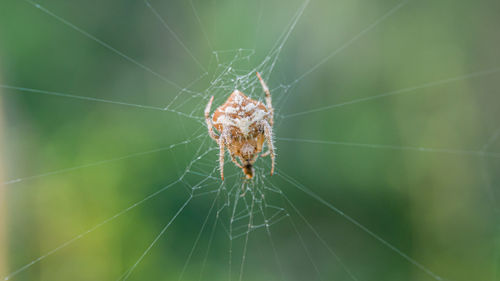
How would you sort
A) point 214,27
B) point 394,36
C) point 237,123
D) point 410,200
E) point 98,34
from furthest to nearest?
point 98,34 → point 214,27 → point 394,36 → point 410,200 → point 237,123

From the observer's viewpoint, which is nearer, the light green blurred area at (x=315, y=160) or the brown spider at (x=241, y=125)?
the brown spider at (x=241, y=125)

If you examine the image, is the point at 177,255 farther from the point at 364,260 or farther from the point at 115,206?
the point at 364,260

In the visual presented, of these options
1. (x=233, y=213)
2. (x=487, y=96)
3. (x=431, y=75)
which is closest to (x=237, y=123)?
(x=233, y=213)

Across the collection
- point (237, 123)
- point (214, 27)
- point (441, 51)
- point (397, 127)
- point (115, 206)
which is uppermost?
point (214, 27)

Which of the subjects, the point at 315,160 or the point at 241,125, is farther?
the point at 315,160

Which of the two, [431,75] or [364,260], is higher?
[431,75]
